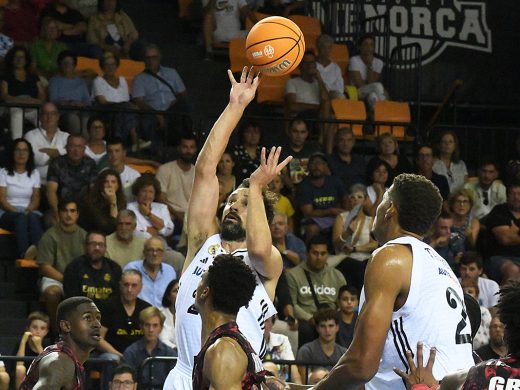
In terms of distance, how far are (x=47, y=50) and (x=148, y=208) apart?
3080 mm

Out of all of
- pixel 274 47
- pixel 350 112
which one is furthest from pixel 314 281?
pixel 274 47

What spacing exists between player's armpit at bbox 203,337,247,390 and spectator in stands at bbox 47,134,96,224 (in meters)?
7.42

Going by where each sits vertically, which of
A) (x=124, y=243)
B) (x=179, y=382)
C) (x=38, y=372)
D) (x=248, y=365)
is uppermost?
(x=124, y=243)

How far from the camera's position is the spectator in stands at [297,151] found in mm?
14125

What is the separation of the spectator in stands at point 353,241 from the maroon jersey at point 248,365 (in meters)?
7.43

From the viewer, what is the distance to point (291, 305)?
11953 millimetres

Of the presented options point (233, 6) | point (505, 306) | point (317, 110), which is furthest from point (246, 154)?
point (505, 306)

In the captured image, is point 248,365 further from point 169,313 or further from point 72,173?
point 72,173

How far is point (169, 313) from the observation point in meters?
11.5

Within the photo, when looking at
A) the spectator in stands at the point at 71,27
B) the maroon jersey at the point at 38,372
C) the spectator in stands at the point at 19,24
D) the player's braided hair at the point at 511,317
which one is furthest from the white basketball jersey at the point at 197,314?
the spectator in stands at the point at 19,24

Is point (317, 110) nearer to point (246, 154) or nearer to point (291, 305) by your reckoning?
point (246, 154)

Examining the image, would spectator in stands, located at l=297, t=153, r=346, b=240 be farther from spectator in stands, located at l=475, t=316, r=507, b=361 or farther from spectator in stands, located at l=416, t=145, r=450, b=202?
spectator in stands, located at l=475, t=316, r=507, b=361

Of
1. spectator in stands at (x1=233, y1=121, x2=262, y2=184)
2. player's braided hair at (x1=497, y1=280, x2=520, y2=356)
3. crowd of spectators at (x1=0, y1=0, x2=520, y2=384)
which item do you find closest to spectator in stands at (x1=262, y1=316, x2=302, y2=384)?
crowd of spectators at (x1=0, y1=0, x2=520, y2=384)

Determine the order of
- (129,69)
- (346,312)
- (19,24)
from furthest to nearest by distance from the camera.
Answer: (129,69)
(19,24)
(346,312)
